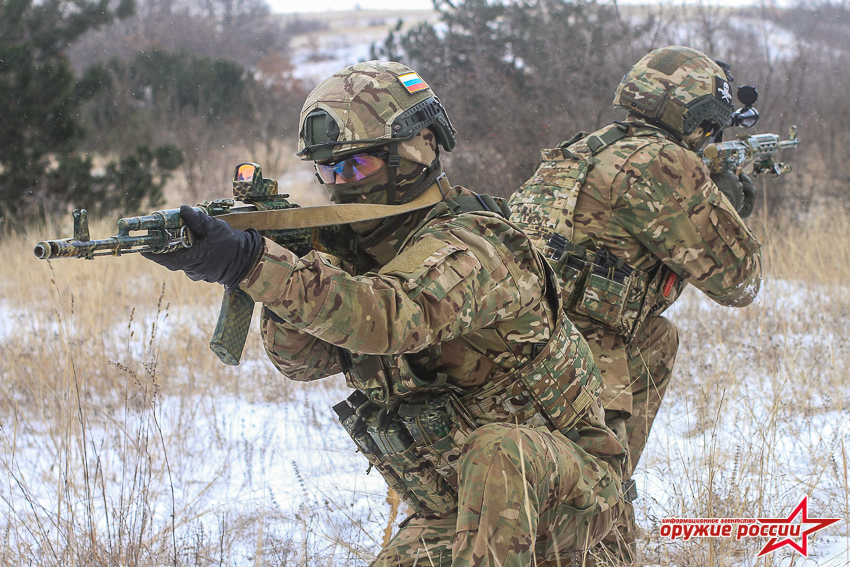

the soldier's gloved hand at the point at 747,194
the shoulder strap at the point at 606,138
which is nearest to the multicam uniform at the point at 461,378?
the shoulder strap at the point at 606,138

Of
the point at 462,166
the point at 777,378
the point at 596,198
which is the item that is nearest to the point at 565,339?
the point at 596,198

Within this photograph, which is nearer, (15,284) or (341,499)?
(341,499)

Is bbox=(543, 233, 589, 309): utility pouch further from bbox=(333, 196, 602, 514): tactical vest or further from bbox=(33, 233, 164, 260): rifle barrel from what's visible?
bbox=(33, 233, 164, 260): rifle barrel

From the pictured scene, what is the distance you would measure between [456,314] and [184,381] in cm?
340

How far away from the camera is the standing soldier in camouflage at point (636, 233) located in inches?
124

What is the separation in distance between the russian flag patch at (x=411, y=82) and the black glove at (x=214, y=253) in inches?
32.5

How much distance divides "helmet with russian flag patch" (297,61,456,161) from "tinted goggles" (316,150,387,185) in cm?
3

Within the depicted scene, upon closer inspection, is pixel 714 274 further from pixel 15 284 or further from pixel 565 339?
pixel 15 284

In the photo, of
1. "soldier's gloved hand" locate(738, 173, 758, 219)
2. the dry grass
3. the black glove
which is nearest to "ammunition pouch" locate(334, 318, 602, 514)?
the dry grass

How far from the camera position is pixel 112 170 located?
9875mm

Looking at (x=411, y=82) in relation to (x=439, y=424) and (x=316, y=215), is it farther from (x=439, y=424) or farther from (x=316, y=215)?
(x=439, y=424)

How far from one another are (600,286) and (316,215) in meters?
1.56

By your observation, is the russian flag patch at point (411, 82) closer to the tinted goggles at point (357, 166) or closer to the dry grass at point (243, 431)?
the tinted goggles at point (357, 166)

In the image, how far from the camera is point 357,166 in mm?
2229
